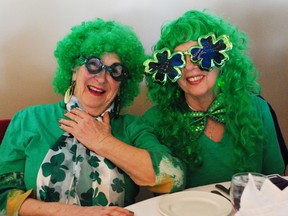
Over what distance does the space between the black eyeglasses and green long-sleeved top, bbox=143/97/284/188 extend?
0.89ft

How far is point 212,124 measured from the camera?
176cm

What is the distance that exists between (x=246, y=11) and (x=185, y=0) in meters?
0.42

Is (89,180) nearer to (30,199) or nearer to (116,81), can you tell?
(30,199)

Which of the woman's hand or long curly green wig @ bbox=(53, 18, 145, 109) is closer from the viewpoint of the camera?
the woman's hand

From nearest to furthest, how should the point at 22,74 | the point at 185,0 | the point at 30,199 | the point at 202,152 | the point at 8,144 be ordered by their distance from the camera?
the point at 30,199, the point at 8,144, the point at 202,152, the point at 22,74, the point at 185,0

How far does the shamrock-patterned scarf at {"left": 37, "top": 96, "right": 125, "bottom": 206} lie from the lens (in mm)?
1489

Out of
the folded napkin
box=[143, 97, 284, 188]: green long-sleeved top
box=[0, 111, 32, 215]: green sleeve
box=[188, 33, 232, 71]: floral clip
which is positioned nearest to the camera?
the folded napkin

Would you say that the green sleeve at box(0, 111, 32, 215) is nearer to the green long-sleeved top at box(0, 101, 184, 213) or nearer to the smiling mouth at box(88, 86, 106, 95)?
the green long-sleeved top at box(0, 101, 184, 213)

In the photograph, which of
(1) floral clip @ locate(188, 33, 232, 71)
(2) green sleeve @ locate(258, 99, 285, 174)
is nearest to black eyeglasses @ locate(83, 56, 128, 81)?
(1) floral clip @ locate(188, 33, 232, 71)

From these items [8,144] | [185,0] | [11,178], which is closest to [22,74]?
[8,144]

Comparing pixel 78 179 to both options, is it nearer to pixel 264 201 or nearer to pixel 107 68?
pixel 107 68

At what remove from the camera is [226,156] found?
1.72 metres

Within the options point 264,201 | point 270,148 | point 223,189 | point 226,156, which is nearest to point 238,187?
point 264,201

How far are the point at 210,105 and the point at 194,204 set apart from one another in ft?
2.20
